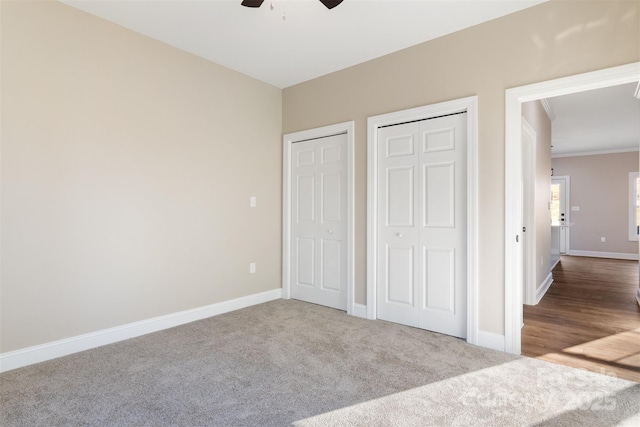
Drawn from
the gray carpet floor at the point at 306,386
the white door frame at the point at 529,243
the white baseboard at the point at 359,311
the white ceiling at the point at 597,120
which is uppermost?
the white ceiling at the point at 597,120

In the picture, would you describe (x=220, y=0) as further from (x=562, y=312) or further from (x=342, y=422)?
(x=562, y=312)

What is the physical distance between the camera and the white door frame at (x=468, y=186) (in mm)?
2838

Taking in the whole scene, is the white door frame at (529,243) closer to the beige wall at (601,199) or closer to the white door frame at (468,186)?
the white door frame at (468,186)

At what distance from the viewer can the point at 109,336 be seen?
2842 mm

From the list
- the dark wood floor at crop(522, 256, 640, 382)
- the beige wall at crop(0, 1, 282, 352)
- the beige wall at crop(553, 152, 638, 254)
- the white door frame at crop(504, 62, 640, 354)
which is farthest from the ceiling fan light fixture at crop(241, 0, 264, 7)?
the beige wall at crop(553, 152, 638, 254)

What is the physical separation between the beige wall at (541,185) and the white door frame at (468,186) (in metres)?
1.41

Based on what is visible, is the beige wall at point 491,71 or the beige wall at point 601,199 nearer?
the beige wall at point 491,71

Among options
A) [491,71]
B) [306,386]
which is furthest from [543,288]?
[306,386]

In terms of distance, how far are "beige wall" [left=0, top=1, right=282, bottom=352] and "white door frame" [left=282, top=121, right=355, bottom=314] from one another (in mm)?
440

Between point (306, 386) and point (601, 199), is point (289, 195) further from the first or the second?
point (601, 199)

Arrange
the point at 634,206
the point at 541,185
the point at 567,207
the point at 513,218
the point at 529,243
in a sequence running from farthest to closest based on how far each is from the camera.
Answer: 1. the point at 567,207
2. the point at 634,206
3. the point at 541,185
4. the point at 529,243
5. the point at 513,218

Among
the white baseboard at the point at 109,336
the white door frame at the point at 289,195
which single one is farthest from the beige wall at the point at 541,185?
the white baseboard at the point at 109,336

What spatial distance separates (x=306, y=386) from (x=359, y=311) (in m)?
1.55

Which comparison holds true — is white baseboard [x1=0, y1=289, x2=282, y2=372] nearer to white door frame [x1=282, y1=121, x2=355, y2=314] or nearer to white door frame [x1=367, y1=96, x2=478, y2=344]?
white door frame [x1=282, y1=121, x2=355, y2=314]
